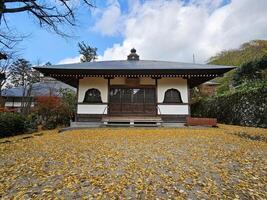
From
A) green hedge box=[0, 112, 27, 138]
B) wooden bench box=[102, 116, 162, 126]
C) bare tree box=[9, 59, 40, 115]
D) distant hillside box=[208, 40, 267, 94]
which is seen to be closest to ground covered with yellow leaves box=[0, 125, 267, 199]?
green hedge box=[0, 112, 27, 138]

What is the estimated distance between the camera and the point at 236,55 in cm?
2564

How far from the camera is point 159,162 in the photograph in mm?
4461

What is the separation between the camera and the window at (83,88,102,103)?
12500 millimetres

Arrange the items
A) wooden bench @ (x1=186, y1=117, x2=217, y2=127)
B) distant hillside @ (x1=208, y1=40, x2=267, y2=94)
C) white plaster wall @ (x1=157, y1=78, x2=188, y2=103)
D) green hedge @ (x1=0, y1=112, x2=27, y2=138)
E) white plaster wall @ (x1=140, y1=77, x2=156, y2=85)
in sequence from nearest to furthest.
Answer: green hedge @ (x1=0, y1=112, x2=27, y2=138), wooden bench @ (x1=186, y1=117, x2=217, y2=127), white plaster wall @ (x1=157, y1=78, x2=188, y2=103), white plaster wall @ (x1=140, y1=77, x2=156, y2=85), distant hillside @ (x1=208, y1=40, x2=267, y2=94)

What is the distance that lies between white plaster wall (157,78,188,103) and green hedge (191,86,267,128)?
3702 millimetres

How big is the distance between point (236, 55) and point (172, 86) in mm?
17443

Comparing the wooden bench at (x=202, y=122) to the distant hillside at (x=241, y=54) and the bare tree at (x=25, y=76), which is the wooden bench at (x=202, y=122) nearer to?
the distant hillside at (x=241, y=54)

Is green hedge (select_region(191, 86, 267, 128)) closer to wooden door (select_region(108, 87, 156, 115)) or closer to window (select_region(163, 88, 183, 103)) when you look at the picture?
window (select_region(163, 88, 183, 103))

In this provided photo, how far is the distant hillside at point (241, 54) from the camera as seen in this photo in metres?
22.6

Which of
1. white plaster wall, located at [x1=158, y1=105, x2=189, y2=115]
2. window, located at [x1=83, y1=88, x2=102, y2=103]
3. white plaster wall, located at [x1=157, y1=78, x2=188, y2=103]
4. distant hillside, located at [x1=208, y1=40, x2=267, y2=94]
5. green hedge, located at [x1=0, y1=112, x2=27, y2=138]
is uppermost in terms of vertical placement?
distant hillside, located at [x1=208, y1=40, x2=267, y2=94]

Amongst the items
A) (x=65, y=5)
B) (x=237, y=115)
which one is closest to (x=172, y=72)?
(x=237, y=115)

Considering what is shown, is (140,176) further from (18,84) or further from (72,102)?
(18,84)

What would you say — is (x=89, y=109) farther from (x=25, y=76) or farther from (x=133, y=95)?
(x=25, y=76)

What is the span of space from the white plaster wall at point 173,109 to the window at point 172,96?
38cm
